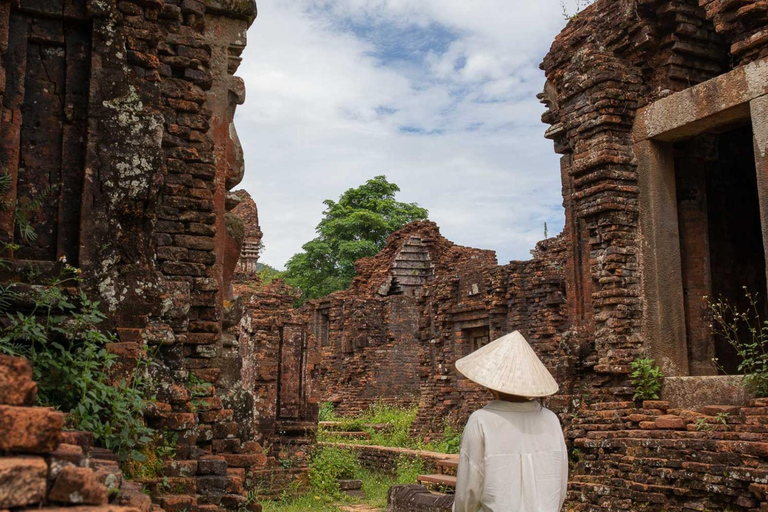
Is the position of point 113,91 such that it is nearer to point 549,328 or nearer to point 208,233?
point 208,233

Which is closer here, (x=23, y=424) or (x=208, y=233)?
(x=23, y=424)

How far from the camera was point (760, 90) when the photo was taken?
7.80 m

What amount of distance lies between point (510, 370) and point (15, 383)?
2.33 metres

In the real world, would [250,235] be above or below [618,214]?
above

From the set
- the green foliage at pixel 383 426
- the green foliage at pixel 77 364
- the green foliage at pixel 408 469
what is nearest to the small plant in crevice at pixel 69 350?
the green foliage at pixel 77 364

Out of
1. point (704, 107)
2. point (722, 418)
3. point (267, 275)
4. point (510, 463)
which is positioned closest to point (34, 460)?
point (510, 463)

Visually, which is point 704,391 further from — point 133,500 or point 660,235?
point 133,500

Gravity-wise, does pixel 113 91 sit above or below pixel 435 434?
above

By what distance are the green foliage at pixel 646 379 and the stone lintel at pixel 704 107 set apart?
8.24ft

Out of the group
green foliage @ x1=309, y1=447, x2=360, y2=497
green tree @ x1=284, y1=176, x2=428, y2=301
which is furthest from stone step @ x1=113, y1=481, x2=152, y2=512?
green tree @ x1=284, y1=176, x2=428, y2=301

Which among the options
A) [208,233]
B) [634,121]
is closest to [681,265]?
[634,121]

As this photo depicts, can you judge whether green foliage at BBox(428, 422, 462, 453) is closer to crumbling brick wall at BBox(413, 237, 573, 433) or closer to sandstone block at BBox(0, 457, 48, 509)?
crumbling brick wall at BBox(413, 237, 573, 433)

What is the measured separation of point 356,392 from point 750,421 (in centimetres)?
2086

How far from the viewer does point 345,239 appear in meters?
45.2
